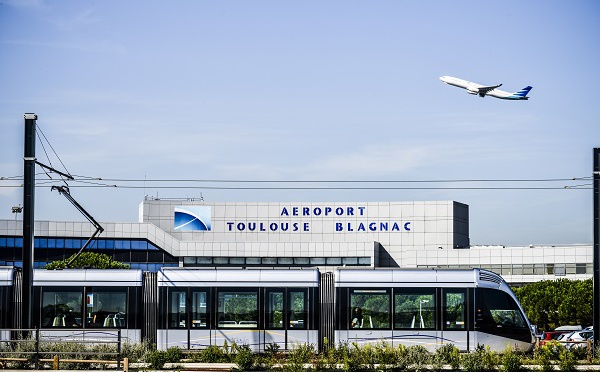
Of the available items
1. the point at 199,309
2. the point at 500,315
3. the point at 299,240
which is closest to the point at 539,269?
the point at 299,240

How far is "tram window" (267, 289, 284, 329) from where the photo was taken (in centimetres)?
3619

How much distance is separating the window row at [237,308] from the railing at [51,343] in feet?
8.09

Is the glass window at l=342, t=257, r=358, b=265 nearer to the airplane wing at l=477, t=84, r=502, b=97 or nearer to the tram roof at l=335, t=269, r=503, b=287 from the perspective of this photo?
the airplane wing at l=477, t=84, r=502, b=97

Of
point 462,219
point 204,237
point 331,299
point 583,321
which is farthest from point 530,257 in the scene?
point 331,299

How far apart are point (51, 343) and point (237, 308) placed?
661cm

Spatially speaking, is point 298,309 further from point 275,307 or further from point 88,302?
point 88,302

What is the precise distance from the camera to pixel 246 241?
117625 mm

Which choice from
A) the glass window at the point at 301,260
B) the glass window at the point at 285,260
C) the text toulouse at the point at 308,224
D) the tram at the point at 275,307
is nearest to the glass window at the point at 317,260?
the glass window at the point at 301,260

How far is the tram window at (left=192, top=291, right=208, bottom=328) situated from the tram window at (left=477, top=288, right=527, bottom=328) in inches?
385

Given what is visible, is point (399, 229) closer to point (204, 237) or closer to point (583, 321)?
point (204, 237)

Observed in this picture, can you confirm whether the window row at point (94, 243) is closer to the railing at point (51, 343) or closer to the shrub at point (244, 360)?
the railing at point (51, 343)

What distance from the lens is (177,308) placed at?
36469 mm

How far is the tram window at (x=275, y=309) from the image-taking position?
36.2 metres

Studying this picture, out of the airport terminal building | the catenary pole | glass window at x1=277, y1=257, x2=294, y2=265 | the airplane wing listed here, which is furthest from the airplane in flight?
the catenary pole
